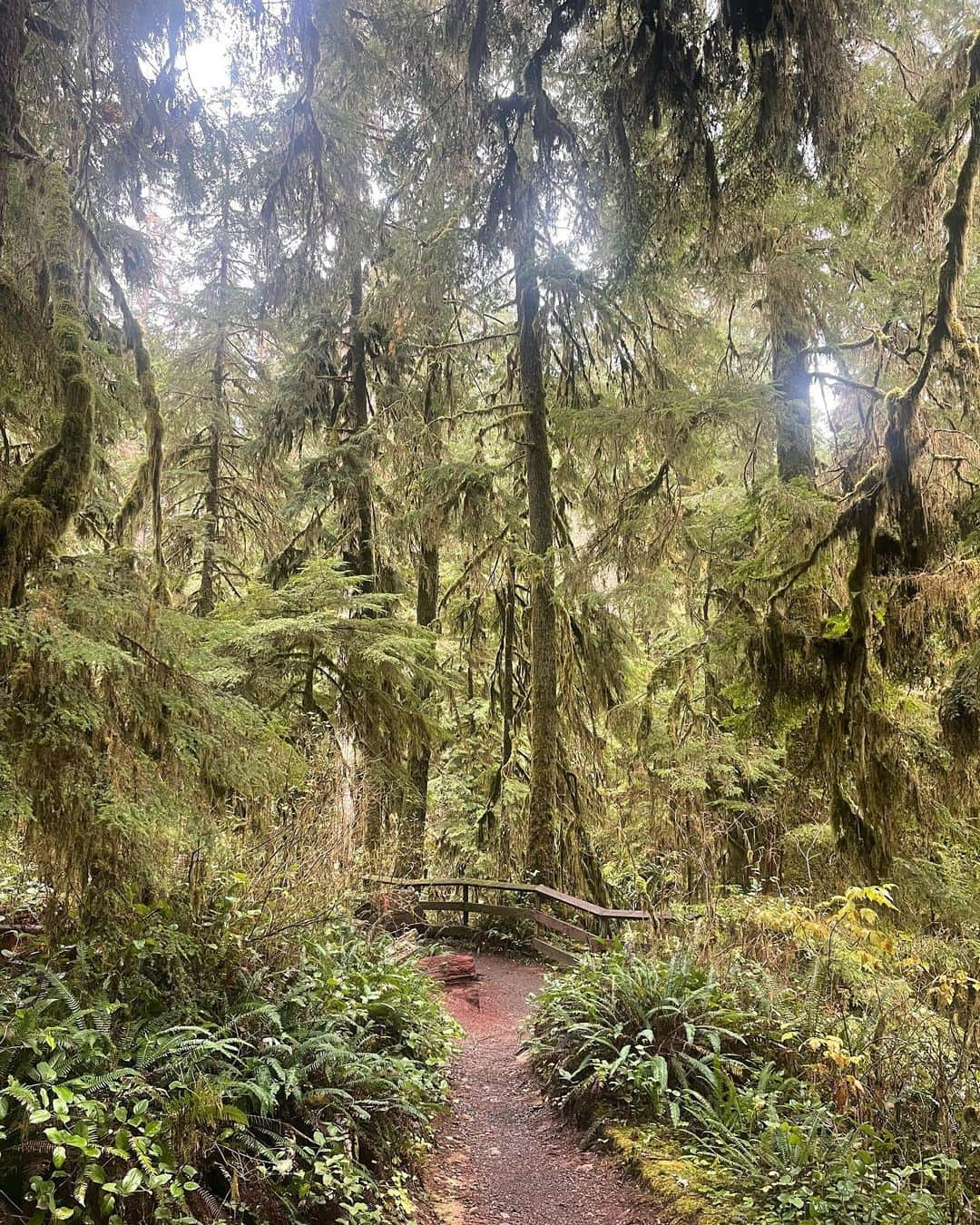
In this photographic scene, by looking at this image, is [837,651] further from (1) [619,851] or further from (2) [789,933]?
(1) [619,851]

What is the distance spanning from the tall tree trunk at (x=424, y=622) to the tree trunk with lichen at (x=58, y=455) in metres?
7.43

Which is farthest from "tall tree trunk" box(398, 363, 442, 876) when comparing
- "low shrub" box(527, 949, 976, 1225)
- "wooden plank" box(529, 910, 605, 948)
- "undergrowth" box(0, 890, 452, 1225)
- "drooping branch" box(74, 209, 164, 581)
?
"drooping branch" box(74, 209, 164, 581)

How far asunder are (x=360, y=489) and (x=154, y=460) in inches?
285

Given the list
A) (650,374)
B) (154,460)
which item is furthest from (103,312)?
(650,374)

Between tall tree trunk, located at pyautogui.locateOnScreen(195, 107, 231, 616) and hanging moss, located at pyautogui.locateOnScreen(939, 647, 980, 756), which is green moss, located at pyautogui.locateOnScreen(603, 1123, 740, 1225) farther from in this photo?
tall tree trunk, located at pyautogui.locateOnScreen(195, 107, 231, 616)

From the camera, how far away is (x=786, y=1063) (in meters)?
5.00

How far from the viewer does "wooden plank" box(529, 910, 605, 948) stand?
8422 millimetres

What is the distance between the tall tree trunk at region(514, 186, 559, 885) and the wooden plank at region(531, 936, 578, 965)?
86cm

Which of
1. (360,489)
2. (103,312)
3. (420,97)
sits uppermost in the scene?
(420,97)

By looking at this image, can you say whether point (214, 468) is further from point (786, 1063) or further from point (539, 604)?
point (786, 1063)

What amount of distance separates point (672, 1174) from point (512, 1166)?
43.5 inches

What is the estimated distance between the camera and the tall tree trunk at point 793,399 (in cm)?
822

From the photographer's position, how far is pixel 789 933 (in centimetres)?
648

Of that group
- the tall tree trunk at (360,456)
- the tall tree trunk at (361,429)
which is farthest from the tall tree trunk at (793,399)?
the tall tree trunk at (361,429)
